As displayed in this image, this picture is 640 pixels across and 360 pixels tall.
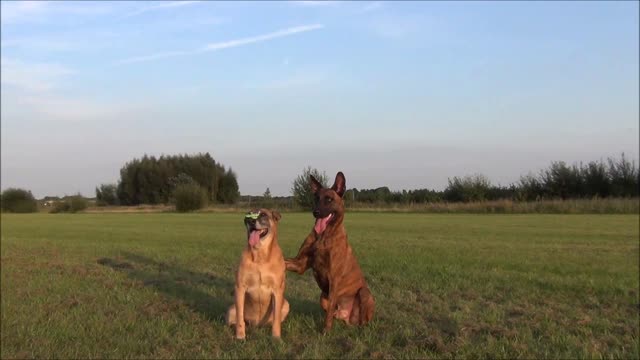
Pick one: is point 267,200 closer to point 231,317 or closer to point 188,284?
point 231,317

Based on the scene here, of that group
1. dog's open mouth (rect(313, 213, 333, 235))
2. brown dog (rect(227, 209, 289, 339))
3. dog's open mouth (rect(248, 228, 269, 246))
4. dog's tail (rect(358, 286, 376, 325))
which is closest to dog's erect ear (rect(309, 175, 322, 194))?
dog's open mouth (rect(313, 213, 333, 235))

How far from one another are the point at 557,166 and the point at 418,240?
29.1 m

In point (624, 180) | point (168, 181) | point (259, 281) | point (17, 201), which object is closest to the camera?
point (259, 281)

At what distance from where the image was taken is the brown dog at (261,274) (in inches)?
236

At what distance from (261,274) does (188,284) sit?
533 centimetres

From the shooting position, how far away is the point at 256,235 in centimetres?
602

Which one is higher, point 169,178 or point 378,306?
point 169,178

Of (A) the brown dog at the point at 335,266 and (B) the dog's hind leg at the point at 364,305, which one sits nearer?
(A) the brown dog at the point at 335,266

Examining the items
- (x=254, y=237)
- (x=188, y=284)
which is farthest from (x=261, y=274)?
(x=188, y=284)

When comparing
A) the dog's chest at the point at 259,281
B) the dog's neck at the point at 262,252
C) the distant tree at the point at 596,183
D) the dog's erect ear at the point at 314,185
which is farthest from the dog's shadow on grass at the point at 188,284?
the distant tree at the point at 596,183

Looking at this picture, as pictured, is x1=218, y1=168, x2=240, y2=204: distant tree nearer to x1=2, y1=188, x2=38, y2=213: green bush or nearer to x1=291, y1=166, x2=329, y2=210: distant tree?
x1=291, y1=166, x2=329, y2=210: distant tree

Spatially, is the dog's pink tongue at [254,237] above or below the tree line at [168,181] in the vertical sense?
below

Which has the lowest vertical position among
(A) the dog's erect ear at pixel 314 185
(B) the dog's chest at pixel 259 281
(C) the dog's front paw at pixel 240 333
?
(C) the dog's front paw at pixel 240 333

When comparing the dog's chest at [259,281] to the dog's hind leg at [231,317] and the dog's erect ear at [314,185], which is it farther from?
the dog's erect ear at [314,185]
